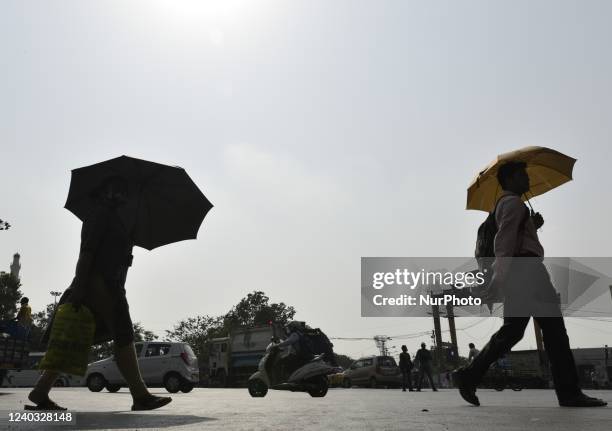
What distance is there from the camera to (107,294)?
4.63 m

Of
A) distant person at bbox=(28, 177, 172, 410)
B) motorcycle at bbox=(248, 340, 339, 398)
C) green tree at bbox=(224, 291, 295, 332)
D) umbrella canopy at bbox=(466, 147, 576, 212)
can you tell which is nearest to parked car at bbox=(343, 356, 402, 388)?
motorcycle at bbox=(248, 340, 339, 398)

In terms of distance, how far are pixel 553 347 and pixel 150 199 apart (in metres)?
3.97

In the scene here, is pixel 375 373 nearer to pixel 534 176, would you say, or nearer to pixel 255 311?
pixel 534 176

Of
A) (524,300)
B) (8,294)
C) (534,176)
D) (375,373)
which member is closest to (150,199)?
(524,300)

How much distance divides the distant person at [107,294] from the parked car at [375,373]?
2583 centimetres

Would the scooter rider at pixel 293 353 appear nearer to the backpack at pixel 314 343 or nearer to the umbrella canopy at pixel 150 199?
the backpack at pixel 314 343

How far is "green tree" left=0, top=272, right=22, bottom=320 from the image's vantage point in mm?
48188

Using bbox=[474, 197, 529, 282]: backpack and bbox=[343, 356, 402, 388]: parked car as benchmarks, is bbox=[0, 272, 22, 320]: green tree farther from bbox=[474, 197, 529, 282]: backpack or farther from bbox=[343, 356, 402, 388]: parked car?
bbox=[474, 197, 529, 282]: backpack

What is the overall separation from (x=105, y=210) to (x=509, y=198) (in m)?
3.49

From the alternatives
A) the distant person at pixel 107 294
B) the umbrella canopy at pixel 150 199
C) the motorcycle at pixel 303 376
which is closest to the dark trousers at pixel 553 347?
the distant person at pixel 107 294

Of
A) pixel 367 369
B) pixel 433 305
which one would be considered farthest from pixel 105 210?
pixel 433 305

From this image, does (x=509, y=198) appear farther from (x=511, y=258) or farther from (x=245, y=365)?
(x=245, y=365)

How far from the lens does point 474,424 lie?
3.43m

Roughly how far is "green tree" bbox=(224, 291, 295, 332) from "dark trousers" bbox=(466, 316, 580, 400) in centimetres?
7846
